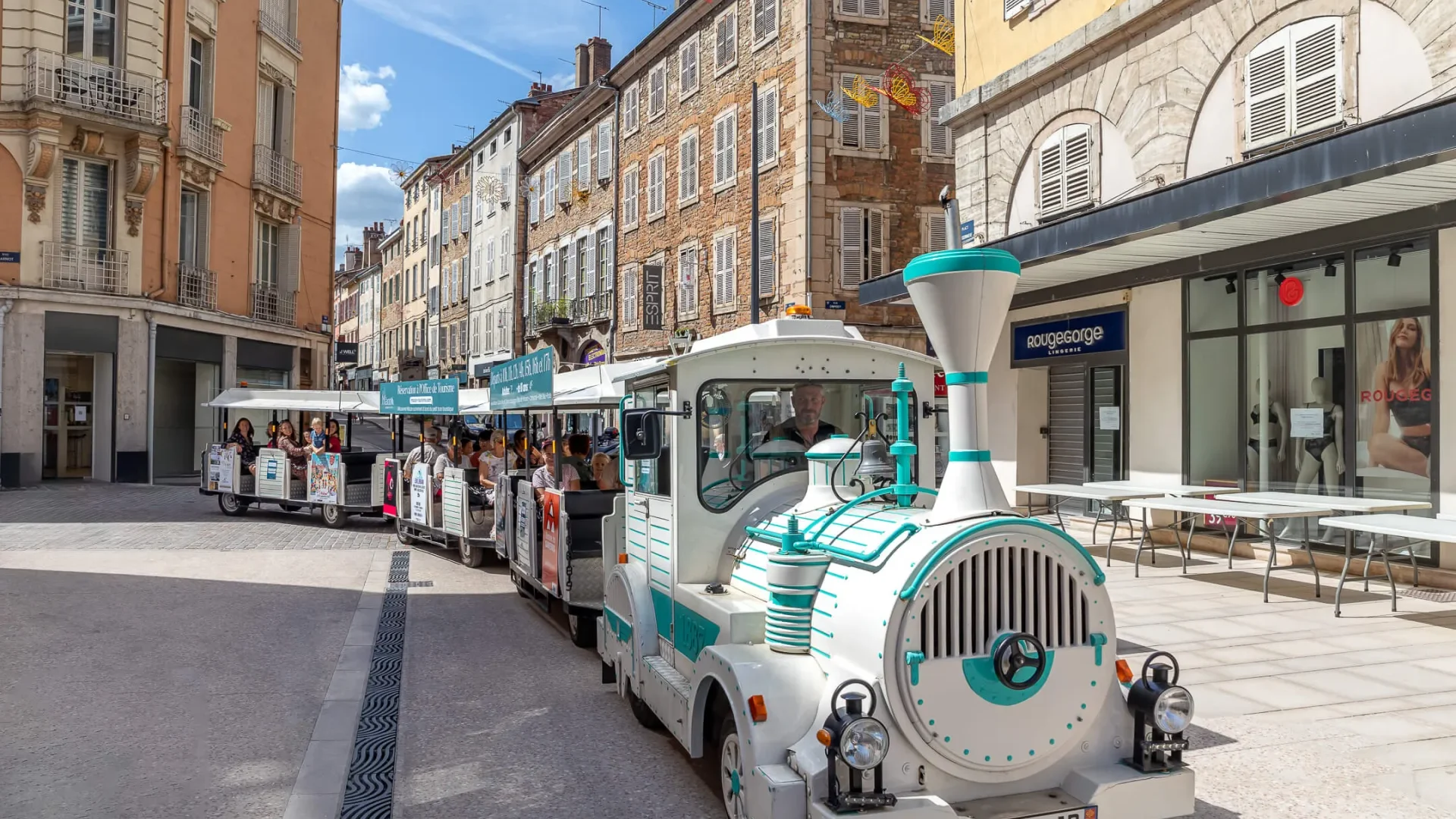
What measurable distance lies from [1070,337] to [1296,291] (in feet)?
11.9

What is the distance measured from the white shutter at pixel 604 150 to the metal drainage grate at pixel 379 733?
25.4 meters

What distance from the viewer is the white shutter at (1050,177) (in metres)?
14.4

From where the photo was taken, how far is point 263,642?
785 cm

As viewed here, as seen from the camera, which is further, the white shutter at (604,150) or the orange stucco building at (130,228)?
the white shutter at (604,150)

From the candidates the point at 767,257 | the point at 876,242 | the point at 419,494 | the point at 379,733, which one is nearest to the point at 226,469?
the point at 419,494

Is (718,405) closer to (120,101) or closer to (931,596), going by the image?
(931,596)

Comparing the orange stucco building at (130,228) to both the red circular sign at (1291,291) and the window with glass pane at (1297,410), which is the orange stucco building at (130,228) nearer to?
the window with glass pane at (1297,410)

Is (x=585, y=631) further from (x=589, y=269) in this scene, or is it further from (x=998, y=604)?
(x=589, y=269)

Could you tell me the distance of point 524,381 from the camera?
9742 millimetres

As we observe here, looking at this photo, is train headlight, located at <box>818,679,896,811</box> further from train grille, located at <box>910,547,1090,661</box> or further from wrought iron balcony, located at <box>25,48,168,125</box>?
wrought iron balcony, located at <box>25,48,168,125</box>

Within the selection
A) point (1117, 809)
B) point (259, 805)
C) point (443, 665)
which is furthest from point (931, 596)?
point (443, 665)

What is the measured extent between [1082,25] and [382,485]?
1189 centimetres

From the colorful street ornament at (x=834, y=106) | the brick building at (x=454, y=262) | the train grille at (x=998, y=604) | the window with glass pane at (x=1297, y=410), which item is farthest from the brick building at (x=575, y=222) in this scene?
the train grille at (x=998, y=604)

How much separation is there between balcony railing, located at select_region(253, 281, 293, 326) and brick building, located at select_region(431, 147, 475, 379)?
60.1 ft
